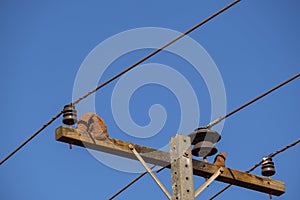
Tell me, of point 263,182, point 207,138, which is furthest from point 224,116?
point 263,182

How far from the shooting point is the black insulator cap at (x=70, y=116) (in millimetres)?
7969

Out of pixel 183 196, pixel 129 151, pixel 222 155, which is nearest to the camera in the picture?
pixel 183 196

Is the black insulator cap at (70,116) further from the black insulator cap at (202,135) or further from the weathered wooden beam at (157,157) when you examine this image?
the black insulator cap at (202,135)

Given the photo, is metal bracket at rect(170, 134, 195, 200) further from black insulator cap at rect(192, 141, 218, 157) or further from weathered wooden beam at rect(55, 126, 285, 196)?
black insulator cap at rect(192, 141, 218, 157)

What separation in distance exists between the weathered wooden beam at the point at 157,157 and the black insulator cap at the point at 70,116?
0.95 ft

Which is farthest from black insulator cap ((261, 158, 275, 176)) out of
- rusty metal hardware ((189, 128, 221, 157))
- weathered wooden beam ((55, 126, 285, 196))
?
rusty metal hardware ((189, 128, 221, 157))

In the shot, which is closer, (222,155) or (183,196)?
(183,196)

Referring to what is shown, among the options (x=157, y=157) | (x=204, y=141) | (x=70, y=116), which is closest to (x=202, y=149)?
(x=204, y=141)

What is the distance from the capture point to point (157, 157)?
311 inches

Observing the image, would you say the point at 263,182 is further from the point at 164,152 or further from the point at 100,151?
the point at 100,151

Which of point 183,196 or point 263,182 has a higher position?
point 263,182

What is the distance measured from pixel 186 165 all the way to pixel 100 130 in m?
1.00

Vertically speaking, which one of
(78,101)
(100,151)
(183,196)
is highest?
(78,101)

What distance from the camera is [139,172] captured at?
339 inches
